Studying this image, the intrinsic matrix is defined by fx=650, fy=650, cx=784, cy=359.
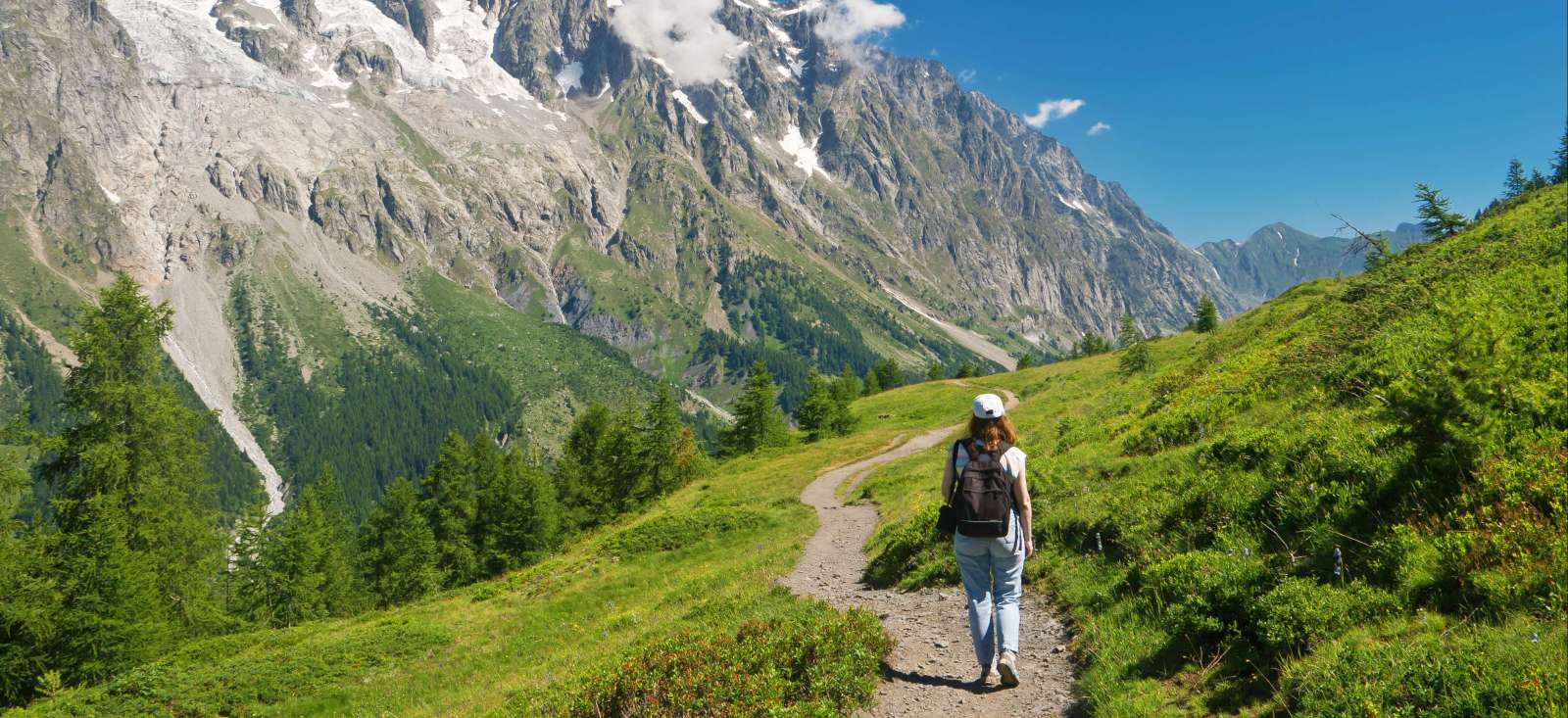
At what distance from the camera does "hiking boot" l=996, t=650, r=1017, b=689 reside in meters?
8.73

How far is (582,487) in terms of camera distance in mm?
61969

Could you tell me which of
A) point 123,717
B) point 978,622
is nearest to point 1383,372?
point 978,622

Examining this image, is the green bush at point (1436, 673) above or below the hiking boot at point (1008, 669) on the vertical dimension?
above

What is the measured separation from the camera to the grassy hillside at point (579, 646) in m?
9.73

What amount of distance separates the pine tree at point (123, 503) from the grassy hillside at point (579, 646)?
3435 mm

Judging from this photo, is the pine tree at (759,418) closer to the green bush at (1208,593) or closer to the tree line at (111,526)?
the tree line at (111,526)

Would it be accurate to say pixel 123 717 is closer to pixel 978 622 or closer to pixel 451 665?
pixel 451 665

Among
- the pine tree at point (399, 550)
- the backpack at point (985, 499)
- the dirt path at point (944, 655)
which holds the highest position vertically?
the backpack at point (985, 499)

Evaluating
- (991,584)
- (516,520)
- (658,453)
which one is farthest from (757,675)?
(516,520)

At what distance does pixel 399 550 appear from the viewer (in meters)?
61.8

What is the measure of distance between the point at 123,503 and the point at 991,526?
109 ft

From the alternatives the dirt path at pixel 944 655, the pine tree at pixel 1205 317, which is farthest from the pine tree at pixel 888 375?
the dirt path at pixel 944 655

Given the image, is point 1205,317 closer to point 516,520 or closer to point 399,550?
point 516,520

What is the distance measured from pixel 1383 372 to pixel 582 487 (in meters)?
60.0
